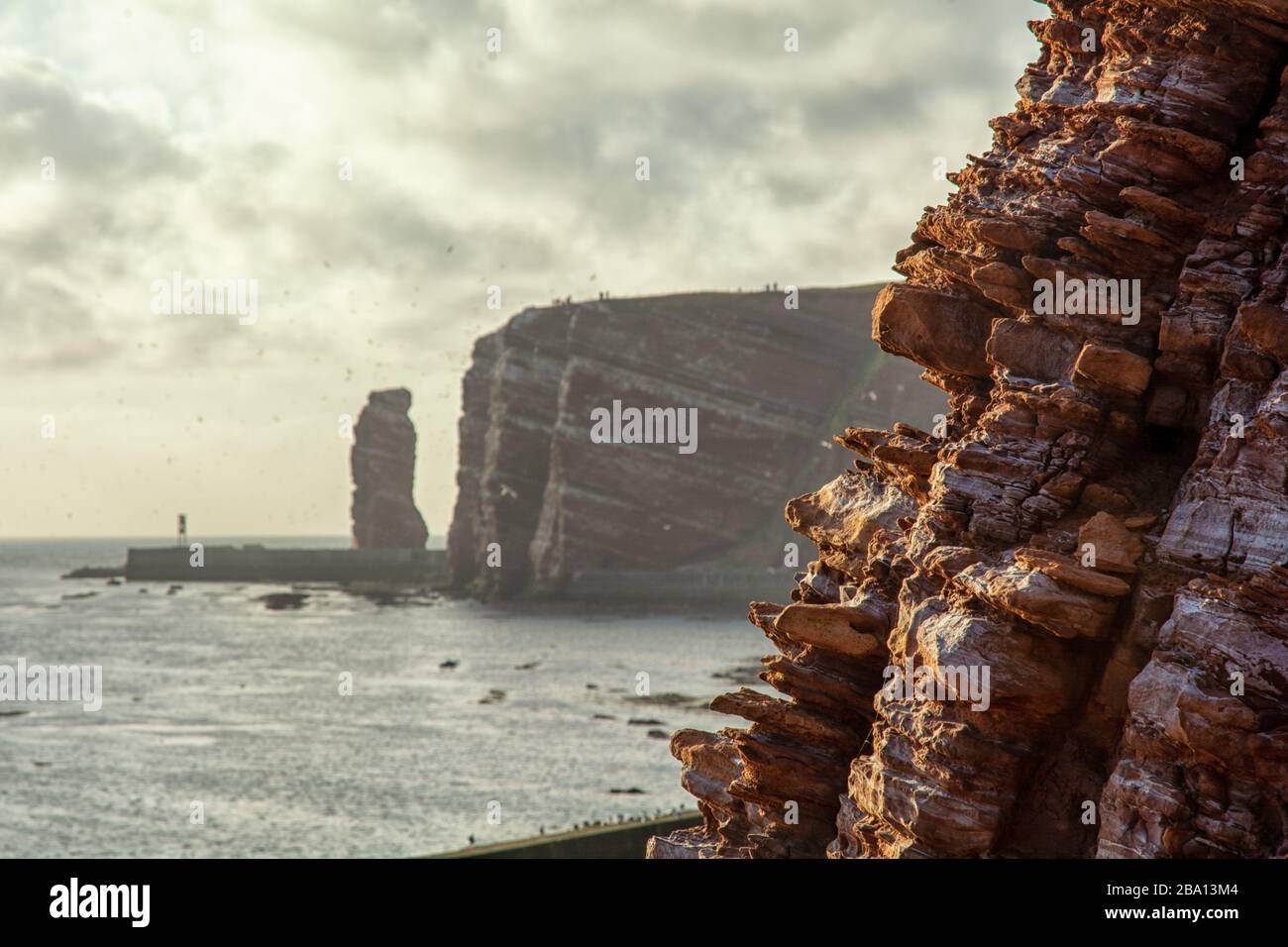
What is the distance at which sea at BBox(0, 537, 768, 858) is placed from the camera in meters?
59.2

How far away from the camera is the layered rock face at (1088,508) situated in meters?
12.6

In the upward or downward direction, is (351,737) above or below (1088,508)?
below

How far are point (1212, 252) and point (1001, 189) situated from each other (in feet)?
11.0

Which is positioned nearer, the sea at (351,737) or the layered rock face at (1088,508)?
the layered rock face at (1088,508)

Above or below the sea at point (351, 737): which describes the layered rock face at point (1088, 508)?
above

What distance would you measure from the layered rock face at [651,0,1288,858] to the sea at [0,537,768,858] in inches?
1612

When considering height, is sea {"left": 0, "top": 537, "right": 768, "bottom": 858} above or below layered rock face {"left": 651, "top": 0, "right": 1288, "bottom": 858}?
below

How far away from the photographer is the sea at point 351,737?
59188 mm

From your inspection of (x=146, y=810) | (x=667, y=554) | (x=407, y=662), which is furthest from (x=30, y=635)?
(x=146, y=810)

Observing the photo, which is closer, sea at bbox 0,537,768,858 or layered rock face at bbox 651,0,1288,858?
layered rock face at bbox 651,0,1288,858

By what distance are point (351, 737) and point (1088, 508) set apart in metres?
76.2

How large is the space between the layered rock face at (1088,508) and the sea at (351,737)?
40937mm

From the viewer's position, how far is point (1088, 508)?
14742mm

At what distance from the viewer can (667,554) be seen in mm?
197125
